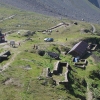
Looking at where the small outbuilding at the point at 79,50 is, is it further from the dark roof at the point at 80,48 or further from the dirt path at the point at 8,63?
the dirt path at the point at 8,63

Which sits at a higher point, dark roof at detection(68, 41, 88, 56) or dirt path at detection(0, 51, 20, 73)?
dark roof at detection(68, 41, 88, 56)

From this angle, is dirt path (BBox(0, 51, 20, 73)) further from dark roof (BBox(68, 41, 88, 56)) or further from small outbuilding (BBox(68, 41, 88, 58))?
dark roof (BBox(68, 41, 88, 56))

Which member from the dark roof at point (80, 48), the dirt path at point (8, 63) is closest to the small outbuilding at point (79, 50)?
the dark roof at point (80, 48)

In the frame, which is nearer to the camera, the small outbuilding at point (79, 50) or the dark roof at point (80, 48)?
the small outbuilding at point (79, 50)

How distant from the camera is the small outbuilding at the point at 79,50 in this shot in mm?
88669

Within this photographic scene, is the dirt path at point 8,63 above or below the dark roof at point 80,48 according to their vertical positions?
below

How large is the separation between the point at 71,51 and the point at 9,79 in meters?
39.1

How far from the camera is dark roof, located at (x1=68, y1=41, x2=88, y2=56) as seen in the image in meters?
89.5

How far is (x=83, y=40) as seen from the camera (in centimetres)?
10506

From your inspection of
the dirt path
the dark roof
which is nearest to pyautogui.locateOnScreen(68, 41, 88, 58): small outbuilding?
the dark roof

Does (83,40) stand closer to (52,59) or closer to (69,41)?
(69,41)

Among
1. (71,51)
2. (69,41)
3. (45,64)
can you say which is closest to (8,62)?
(45,64)

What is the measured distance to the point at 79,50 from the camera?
299 feet

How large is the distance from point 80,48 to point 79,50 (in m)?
1.99
